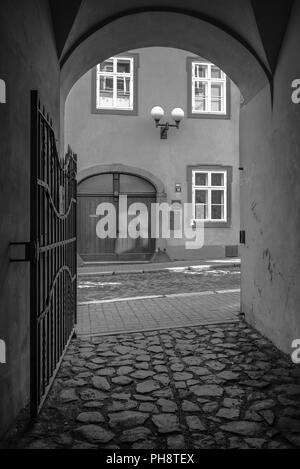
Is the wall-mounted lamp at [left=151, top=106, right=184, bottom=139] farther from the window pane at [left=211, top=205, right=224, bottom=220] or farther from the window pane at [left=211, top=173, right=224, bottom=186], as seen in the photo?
the window pane at [left=211, top=205, right=224, bottom=220]

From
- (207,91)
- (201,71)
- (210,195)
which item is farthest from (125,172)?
(201,71)

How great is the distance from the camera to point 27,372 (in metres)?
3.25

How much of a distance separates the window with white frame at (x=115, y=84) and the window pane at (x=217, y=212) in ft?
16.0

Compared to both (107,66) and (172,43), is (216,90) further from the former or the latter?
(172,43)

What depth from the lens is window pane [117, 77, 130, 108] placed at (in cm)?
1467

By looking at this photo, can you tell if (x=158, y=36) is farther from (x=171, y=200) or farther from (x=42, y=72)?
(x=171, y=200)

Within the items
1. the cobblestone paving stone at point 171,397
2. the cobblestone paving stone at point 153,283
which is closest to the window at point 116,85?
the cobblestone paving stone at point 153,283

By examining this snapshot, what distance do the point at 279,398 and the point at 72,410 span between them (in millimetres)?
1703

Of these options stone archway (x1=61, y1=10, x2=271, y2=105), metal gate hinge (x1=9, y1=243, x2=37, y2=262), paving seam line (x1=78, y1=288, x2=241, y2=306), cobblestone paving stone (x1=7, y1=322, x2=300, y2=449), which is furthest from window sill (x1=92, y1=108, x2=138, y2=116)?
metal gate hinge (x1=9, y1=243, x2=37, y2=262)

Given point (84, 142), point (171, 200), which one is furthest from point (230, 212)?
point (84, 142)

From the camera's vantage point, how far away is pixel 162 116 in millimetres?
14711

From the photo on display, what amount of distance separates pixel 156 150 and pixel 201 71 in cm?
358

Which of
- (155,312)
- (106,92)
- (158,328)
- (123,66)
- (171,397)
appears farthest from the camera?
(123,66)

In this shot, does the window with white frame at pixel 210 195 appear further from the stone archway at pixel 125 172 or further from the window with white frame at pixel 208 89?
the window with white frame at pixel 208 89
